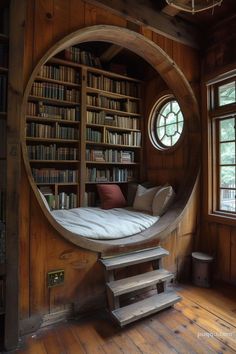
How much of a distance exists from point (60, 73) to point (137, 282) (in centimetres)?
271

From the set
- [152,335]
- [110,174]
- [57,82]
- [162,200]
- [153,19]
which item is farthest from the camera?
[110,174]

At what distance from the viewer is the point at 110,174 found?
3.52 metres

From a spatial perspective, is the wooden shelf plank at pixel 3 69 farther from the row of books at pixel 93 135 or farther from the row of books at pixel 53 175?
the row of books at pixel 93 135

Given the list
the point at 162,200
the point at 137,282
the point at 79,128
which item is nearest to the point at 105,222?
the point at 137,282

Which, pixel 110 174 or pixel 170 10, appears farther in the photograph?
→ pixel 110 174

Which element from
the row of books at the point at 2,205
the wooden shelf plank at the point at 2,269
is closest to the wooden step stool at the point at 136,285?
the wooden shelf plank at the point at 2,269

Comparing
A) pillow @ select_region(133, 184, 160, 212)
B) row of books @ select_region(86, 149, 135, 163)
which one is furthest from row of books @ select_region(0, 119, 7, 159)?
pillow @ select_region(133, 184, 160, 212)

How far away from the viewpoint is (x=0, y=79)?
4.79ft

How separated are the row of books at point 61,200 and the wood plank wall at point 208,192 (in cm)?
173

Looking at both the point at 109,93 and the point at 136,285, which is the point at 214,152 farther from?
the point at 109,93

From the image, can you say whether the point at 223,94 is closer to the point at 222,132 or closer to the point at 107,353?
the point at 222,132

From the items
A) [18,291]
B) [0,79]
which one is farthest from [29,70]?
[18,291]

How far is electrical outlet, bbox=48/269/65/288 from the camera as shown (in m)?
1.70

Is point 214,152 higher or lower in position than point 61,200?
higher
